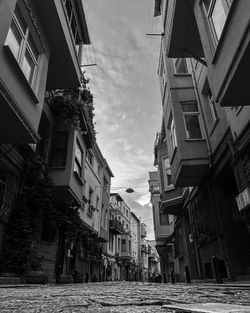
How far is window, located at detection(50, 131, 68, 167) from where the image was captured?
42.1ft

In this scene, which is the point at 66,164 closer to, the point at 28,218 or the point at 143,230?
the point at 28,218

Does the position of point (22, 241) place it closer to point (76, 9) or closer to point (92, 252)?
point (92, 252)

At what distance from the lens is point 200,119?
12031 millimetres

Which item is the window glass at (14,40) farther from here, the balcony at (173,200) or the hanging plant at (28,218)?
the balcony at (173,200)

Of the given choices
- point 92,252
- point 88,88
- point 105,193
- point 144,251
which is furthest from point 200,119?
point 144,251

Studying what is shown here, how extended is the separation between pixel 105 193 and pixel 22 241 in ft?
59.2

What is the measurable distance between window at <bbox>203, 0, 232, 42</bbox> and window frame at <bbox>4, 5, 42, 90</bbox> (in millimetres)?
4899

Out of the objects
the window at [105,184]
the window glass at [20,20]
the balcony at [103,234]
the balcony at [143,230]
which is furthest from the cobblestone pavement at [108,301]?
the balcony at [143,230]

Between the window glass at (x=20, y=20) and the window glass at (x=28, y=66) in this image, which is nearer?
the window glass at (x=20, y=20)

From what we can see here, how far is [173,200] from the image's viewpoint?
17.0 m

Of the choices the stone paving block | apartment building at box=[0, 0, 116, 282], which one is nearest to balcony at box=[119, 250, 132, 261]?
apartment building at box=[0, 0, 116, 282]

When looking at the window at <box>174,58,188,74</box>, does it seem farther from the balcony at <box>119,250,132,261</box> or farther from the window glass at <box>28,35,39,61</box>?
the balcony at <box>119,250,132,261</box>

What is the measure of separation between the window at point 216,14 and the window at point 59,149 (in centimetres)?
829

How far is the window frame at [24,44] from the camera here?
7.09 meters
